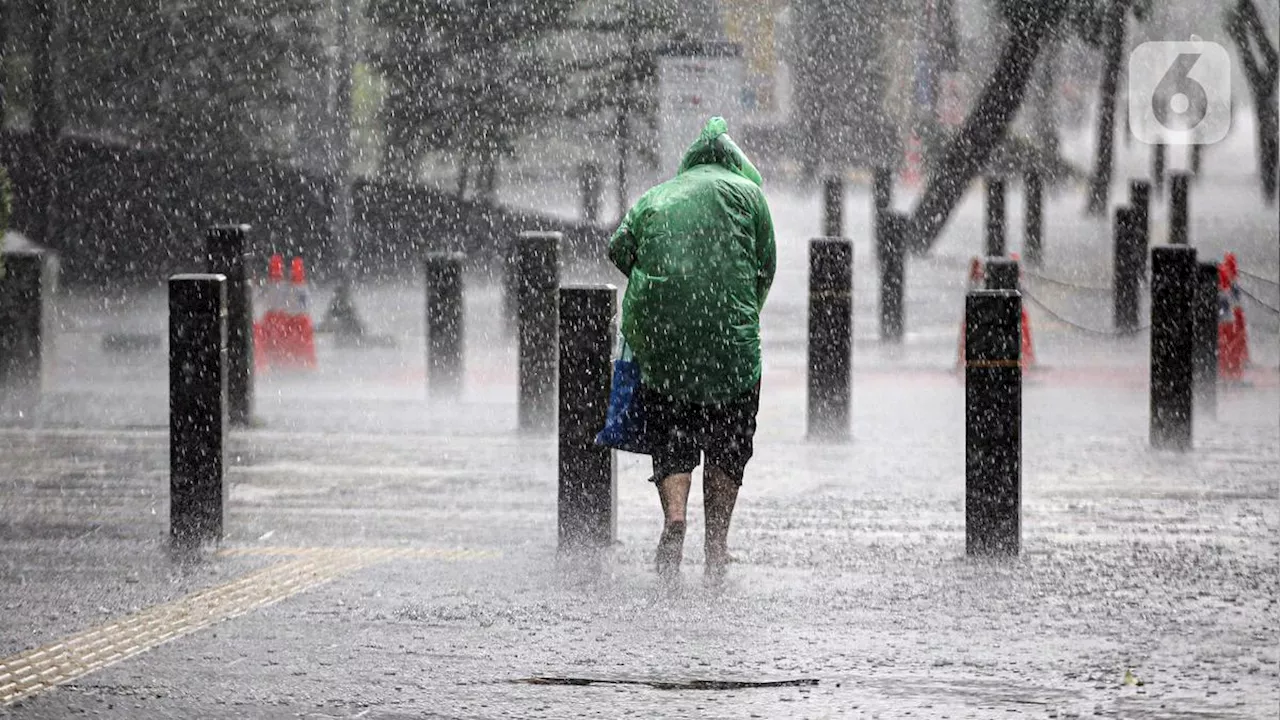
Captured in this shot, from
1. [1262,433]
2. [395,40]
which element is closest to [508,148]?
[395,40]

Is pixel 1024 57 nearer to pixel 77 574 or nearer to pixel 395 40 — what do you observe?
pixel 395 40

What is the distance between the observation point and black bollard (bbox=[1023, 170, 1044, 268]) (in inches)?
961

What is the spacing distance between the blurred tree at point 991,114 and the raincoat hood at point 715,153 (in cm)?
1815

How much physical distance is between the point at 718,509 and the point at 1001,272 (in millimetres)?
5511

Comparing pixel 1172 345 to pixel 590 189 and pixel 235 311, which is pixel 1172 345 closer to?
pixel 235 311

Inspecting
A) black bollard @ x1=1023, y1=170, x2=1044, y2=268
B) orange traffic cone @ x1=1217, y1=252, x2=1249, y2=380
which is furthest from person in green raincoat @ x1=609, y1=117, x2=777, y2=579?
black bollard @ x1=1023, y1=170, x2=1044, y2=268

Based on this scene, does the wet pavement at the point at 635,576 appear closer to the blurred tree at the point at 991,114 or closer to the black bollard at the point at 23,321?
the black bollard at the point at 23,321

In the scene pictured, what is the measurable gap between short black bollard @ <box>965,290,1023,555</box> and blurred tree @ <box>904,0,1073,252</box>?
59.4 feet

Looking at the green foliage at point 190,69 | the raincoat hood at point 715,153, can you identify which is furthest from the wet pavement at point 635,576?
the green foliage at point 190,69

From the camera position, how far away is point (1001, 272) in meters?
12.8

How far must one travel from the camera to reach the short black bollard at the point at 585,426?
8008 millimetres

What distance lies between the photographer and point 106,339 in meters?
19.1

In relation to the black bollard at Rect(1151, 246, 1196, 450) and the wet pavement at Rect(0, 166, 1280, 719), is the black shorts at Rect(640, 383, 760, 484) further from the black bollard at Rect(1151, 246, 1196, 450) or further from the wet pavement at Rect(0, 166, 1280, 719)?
the black bollard at Rect(1151, 246, 1196, 450)

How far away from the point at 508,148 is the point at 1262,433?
15337mm
